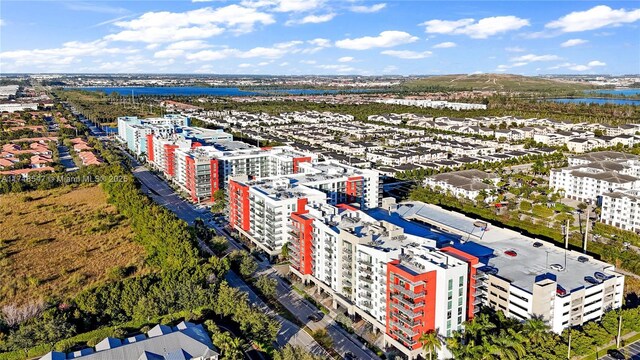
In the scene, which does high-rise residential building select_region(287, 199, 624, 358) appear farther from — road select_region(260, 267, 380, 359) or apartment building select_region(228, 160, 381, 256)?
apartment building select_region(228, 160, 381, 256)

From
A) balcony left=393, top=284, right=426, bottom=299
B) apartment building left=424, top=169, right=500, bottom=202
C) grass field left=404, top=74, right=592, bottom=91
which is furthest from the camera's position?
grass field left=404, top=74, right=592, bottom=91

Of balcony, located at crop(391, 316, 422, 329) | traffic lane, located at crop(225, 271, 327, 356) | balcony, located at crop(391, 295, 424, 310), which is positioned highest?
balcony, located at crop(391, 295, 424, 310)

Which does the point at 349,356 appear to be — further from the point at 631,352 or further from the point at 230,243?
the point at 230,243

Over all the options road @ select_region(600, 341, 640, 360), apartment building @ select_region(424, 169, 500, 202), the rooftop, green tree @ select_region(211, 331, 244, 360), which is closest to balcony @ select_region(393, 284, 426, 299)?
the rooftop

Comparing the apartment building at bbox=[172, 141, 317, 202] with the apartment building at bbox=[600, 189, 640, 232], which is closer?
the apartment building at bbox=[600, 189, 640, 232]

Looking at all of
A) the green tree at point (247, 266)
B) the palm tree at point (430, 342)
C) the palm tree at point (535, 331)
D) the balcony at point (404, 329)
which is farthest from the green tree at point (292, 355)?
the green tree at point (247, 266)

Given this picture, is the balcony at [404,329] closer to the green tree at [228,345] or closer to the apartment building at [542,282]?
the apartment building at [542,282]

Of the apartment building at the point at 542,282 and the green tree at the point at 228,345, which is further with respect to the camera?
the apartment building at the point at 542,282

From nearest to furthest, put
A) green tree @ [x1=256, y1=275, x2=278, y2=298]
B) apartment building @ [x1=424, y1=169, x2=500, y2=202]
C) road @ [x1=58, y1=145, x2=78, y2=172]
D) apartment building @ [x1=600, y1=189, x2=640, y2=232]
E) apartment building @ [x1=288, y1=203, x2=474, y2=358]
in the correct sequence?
apartment building @ [x1=288, y1=203, x2=474, y2=358] < green tree @ [x1=256, y1=275, x2=278, y2=298] < apartment building @ [x1=600, y1=189, x2=640, y2=232] < apartment building @ [x1=424, y1=169, x2=500, y2=202] < road @ [x1=58, y1=145, x2=78, y2=172]
